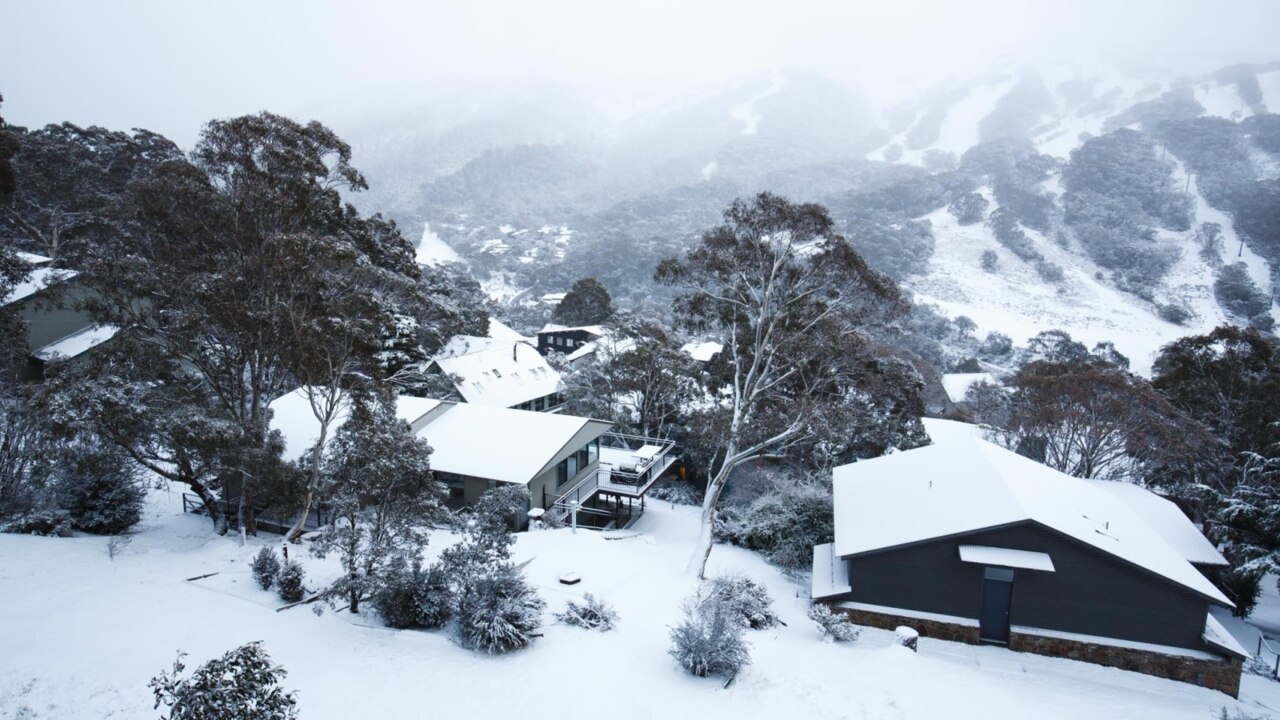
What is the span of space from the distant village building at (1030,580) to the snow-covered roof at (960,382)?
105 feet

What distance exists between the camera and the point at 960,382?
4831 centimetres

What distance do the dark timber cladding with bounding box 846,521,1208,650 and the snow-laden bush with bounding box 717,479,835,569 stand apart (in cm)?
454

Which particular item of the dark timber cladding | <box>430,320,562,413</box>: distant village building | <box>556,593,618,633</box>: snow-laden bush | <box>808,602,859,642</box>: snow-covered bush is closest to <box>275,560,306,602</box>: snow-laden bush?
<box>556,593,618,633</box>: snow-laden bush

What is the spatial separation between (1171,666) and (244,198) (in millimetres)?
23343

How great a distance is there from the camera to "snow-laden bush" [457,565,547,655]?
9.44 meters

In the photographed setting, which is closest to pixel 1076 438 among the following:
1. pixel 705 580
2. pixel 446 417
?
pixel 705 580

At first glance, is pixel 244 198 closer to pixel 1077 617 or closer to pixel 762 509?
pixel 762 509

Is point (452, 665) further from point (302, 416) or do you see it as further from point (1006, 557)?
point (302, 416)

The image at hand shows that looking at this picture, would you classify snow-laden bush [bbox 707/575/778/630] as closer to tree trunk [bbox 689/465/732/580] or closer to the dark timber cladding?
the dark timber cladding

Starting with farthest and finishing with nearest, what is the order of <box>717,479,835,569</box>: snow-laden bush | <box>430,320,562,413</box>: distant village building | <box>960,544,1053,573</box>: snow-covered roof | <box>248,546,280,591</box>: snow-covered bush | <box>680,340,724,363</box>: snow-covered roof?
1. <box>680,340,724,363</box>: snow-covered roof
2. <box>430,320,562,413</box>: distant village building
3. <box>717,479,835,569</box>: snow-laden bush
4. <box>960,544,1053,573</box>: snow-covered roof
5. <box>248,546,280,591</box>: snow-covered bush

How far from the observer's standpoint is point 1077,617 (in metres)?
13.2

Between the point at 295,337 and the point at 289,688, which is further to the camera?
the point at 295,337

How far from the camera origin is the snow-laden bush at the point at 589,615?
10875 millimetres

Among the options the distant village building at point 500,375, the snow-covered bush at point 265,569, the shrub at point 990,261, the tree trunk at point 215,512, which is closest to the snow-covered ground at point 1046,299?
the shrub at point 990,261
